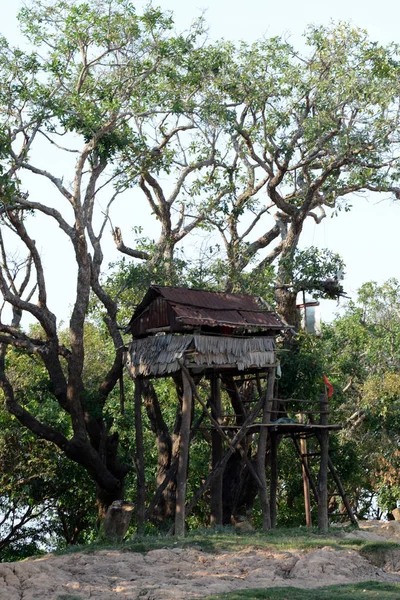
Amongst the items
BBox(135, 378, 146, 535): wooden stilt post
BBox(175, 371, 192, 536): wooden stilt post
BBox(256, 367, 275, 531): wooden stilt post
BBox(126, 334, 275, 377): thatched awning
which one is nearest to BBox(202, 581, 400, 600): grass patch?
BBox(175, 371, 192, 536): wooden stilt post

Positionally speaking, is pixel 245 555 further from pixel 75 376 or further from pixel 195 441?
pixel 195 441

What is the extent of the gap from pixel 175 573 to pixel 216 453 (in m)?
7.40

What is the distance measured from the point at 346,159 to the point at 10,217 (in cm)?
872

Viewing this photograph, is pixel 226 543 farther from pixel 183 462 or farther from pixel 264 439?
pixel 264 439

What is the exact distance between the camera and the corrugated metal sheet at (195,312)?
17.8 m

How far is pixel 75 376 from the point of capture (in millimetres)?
20312

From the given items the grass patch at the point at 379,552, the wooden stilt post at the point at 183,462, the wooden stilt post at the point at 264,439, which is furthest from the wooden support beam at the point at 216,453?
the grass patch at the point at 379,552

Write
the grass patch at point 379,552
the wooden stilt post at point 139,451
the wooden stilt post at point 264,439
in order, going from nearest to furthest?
1. the grass patch at point 379,552
2. the wooden stilt post at point 264,439
3. the wooden stilt post at point 139,451

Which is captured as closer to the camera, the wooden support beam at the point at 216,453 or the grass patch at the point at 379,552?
the grass patch at the point at 379,552

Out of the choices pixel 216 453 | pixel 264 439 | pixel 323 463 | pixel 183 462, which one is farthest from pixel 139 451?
pixel 323 463

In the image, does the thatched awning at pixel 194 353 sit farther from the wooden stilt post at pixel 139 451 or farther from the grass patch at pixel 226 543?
the grass patch at pixel 226 543

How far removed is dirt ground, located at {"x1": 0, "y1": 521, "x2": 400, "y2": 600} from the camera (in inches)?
473

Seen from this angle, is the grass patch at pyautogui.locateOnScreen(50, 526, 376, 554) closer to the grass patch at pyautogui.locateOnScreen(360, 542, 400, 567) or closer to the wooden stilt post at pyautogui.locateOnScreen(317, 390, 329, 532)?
the grass patch at pyautogui.locateOnScreen(360, 542, 400, 567)

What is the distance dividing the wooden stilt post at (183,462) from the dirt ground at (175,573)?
2.37 m
